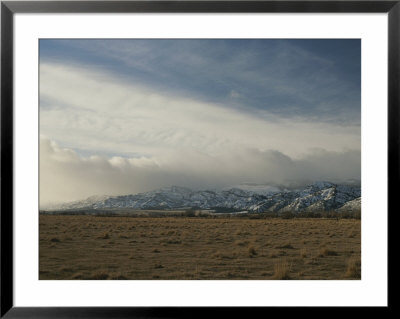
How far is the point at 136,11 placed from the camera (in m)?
2.73

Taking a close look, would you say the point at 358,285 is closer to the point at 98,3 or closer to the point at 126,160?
the point at 98,3

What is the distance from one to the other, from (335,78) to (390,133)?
7320 millimetres

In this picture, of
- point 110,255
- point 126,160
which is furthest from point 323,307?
point 126,160

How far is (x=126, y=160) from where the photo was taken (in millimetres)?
9492

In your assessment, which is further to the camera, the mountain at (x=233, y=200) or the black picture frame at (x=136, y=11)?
the mountain at (x=233, y=200)

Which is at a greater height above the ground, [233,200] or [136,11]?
[136,11]

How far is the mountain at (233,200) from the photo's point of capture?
58.4 feet

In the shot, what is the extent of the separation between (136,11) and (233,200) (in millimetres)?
20570

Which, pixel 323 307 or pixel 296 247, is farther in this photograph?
pixel 296 247

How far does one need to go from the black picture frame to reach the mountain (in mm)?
10519

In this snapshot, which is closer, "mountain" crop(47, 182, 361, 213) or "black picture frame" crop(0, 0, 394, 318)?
"black picture frame" crop(0, 0, 394, 318)

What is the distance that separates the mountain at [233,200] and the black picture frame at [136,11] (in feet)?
34.5

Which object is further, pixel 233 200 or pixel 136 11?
pixel 233 200

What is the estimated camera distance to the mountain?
17797mm
